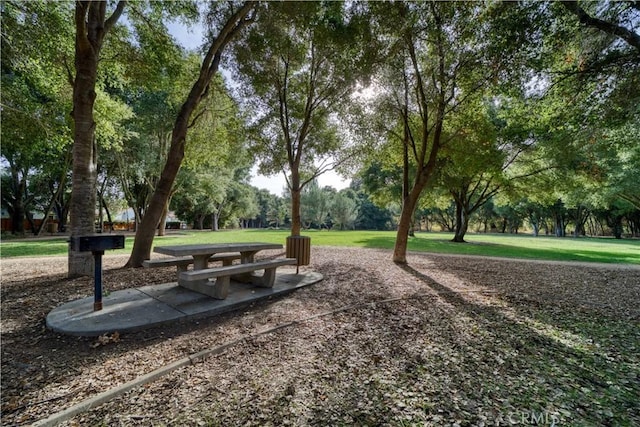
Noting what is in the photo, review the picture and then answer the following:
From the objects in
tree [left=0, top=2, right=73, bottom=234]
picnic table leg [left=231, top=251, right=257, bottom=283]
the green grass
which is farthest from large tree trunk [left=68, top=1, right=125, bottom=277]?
the green grass

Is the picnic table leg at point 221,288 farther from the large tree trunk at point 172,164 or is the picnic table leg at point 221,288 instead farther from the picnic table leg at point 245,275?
the large tree trunk at point 172,164

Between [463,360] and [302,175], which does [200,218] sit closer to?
[302,175]

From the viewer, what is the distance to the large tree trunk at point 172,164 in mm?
6457

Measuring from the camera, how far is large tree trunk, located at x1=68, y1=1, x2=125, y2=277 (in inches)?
213

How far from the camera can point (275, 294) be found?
4711 mm

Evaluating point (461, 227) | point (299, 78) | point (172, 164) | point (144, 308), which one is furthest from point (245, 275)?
point (461, 227)

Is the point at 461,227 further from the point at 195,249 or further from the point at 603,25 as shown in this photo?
the point at 195,249

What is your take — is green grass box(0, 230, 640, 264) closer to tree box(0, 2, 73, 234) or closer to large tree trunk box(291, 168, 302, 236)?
tree box(0, 2, 73, 234)

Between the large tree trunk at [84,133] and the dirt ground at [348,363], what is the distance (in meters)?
1.13

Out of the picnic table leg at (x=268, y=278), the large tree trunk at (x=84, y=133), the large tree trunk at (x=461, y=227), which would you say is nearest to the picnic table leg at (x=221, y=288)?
the picnic table leg at (x=268, y=278)

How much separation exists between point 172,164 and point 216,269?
13.2 ft

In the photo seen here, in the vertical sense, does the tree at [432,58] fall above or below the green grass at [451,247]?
above

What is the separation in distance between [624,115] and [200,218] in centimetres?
4217

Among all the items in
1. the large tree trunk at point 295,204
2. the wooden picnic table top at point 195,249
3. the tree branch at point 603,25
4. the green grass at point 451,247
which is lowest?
the green grass at point 451,247
